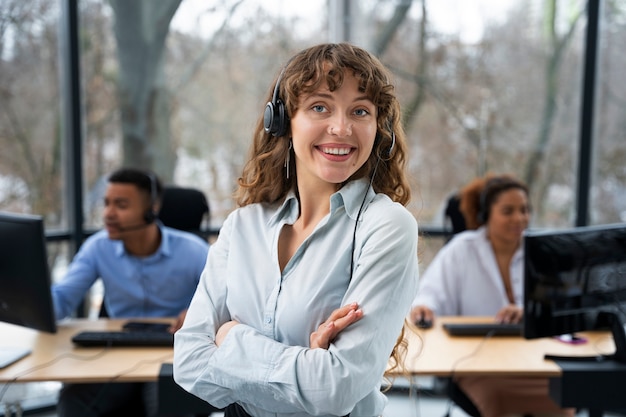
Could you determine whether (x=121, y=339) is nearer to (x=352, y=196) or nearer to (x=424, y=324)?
(x=424, y=324)

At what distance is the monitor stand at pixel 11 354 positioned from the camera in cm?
→ 210

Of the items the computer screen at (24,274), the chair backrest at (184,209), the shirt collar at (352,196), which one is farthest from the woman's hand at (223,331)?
the chair backrest at (184,209)

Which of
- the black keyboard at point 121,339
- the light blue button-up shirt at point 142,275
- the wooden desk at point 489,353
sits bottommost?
the wooden desk at point 489,353

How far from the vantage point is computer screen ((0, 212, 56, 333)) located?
2.02 meters

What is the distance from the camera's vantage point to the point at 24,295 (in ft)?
6.92

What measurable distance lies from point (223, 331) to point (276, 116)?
1.41 ft

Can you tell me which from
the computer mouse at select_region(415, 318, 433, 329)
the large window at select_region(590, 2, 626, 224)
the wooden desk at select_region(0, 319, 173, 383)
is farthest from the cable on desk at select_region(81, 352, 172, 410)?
the large window at select_region(590, 2, 626, 224)

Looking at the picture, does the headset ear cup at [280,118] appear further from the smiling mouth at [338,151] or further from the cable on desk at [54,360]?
the cable on desk at [54,360]

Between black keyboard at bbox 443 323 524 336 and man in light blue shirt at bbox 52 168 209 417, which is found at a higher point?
man in light blue shirt at bbox 52 168 209 417

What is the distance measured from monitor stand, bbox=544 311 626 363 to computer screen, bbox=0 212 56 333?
5.40 ft

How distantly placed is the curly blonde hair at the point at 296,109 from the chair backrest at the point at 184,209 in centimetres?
161

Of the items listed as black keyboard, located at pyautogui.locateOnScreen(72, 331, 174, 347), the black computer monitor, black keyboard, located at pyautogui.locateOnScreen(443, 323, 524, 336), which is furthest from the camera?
black keyboard, located at pyautogui.locateOnScreen(443, 323, 524, 336)

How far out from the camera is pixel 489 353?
2293 mm

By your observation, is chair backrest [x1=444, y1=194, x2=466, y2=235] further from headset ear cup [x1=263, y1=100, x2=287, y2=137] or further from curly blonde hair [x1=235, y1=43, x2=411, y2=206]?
headset ear cup [x1=263, y1=100, x2=287, y2=137]
